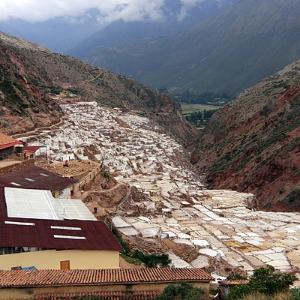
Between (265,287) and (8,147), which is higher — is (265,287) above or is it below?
below

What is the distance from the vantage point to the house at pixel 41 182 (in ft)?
94.4

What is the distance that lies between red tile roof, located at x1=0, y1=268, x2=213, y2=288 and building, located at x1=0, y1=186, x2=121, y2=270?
3.35 meters

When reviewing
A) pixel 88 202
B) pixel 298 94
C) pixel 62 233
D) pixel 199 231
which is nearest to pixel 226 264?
pixel 199 231

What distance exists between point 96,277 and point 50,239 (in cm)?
507

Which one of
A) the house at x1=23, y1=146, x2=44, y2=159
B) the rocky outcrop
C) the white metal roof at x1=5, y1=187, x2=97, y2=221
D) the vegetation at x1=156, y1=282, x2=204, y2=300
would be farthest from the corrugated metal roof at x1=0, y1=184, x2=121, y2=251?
the rocky outcrop

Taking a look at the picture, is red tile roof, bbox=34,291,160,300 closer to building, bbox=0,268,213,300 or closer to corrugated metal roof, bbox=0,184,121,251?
building, bbox=0,268,213,300

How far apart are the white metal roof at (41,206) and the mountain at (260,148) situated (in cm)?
2328

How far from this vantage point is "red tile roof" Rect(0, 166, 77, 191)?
2890 cm

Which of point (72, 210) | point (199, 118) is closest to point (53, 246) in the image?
point (72, 210)

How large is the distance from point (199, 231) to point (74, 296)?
14171mm

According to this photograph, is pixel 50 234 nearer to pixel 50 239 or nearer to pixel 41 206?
pixel 50 239

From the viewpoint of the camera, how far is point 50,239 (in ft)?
65.7

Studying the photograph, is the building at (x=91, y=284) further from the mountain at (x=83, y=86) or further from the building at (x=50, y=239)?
the mountain at (x=83, y=86)

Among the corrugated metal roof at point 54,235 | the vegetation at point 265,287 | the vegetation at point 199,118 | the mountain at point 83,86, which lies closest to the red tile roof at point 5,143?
the corrugated metal roof at point 54,235
